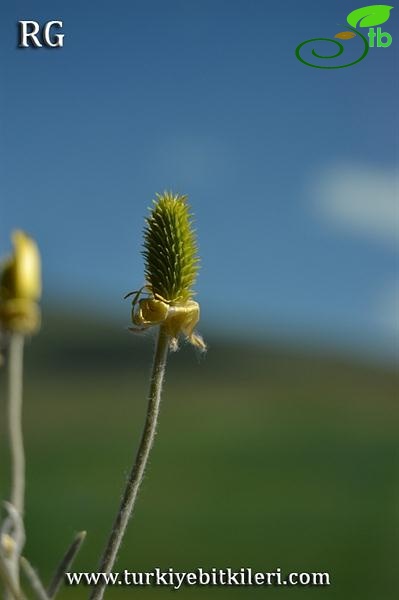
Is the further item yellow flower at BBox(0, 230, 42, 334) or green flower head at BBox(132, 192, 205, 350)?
green flower head at BBox(132, 192, 205, 350)

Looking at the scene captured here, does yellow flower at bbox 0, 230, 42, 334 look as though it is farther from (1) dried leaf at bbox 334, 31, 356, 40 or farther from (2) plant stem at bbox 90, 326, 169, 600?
(1) dried leaf at bbox 334, 31, 356, 40

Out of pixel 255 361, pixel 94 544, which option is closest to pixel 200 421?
pixel 255 361

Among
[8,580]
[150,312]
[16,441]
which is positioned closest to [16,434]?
[16,441]

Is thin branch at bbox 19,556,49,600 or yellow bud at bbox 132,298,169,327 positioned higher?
yellow bud at bbox 132,298,169,327

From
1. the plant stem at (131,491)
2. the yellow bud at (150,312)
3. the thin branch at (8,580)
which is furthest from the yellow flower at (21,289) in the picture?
the yellow bud at (150,312)

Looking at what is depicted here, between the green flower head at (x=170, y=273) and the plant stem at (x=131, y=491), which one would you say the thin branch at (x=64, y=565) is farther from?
the green flower head at (x=170, y=273)

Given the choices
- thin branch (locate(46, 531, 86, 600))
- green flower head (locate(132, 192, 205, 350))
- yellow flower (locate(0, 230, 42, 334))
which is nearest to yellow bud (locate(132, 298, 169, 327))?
green flower head (locate(132, 192, 205, 350))
